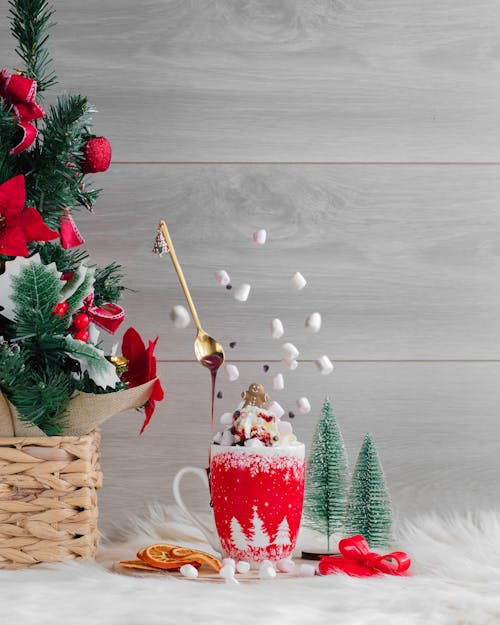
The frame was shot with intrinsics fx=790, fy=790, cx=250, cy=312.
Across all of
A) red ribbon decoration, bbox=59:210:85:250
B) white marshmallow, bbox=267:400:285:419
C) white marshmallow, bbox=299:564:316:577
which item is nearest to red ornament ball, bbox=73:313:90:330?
red ribbon decoration, bbox=59:210:85:250

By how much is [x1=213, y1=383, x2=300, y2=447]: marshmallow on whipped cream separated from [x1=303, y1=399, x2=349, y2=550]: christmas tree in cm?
8

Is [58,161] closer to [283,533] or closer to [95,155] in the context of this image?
[95,155]

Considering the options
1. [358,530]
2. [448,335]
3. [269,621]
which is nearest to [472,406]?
[448,335]

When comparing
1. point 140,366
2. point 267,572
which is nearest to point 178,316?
point 140,366

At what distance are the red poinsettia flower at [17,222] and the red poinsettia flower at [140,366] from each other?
7.0 inches

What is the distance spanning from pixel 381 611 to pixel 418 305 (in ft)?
1.64

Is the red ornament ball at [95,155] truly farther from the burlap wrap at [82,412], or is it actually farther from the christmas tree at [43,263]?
the burlap wrap at [82,412]

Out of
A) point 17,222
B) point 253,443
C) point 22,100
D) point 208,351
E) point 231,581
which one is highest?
point 22,100

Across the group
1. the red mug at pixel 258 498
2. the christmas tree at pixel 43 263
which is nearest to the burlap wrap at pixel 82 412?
the christmas tree at pixel 43 263

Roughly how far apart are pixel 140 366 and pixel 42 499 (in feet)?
0.62

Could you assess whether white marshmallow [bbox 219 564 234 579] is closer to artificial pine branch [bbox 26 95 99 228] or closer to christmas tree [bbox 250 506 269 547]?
christmas tree [bbox 250 506 269 547]

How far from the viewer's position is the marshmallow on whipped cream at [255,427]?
838 mm

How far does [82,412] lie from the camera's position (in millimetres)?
820

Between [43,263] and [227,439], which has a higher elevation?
[43,263]
